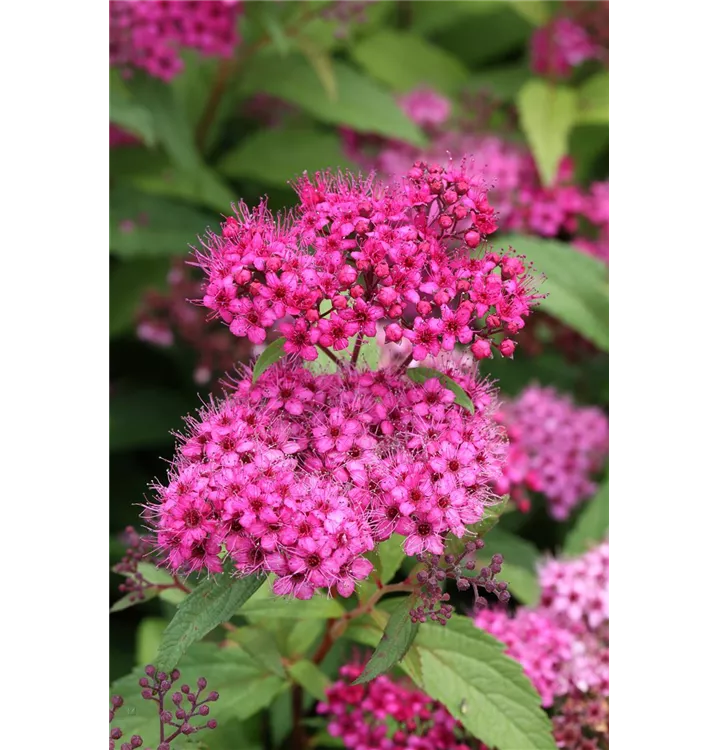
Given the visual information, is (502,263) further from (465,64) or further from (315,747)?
(465,64)

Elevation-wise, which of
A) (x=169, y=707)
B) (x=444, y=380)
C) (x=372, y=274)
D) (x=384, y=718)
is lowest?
(x=384, y=718)

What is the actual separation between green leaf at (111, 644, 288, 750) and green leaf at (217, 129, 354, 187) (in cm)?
139

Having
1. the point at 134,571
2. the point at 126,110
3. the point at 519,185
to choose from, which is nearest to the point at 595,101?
the point at 519,185

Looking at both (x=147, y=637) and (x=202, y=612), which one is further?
(x=147, y=637)

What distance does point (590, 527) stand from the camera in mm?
1980

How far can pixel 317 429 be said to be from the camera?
118 cm

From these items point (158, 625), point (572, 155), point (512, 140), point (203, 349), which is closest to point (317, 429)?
point (158, 625)

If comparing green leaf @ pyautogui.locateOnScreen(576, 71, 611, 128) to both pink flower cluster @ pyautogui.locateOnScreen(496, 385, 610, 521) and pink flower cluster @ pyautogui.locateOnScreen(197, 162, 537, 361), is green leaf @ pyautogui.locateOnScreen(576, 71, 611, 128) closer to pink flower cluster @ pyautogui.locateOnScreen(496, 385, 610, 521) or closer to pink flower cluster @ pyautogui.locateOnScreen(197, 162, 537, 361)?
pink flower cluster @ pyautogui.locateOnScreen(496, 385, 610, 521)

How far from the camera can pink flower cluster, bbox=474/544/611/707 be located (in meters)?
1.49

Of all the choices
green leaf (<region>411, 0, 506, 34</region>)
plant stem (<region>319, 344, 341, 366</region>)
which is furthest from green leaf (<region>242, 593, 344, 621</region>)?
green leaf (<region>411, 0, 506, 34</region>)

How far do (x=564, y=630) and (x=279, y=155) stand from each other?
1.52 meters

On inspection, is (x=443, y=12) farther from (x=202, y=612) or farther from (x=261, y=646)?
(x=202, y=612)

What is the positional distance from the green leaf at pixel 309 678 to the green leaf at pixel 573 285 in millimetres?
1010

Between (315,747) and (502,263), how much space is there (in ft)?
2.88
